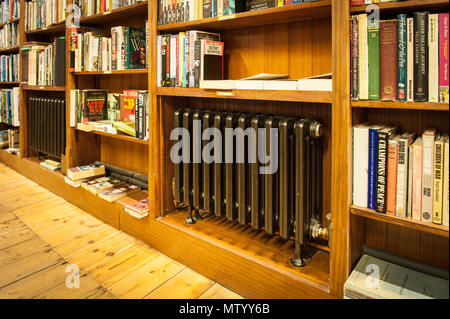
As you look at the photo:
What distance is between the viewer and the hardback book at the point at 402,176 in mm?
997

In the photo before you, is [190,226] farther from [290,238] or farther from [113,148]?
[113,148]

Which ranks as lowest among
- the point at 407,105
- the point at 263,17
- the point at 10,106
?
the point at 407,105

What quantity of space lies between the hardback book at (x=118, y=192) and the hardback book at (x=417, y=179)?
1.62 m

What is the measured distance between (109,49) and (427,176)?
186 cm

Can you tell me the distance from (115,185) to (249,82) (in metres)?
1.32

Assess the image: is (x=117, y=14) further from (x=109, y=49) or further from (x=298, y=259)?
(x=298, y=259)

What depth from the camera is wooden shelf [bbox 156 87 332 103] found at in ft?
3.73

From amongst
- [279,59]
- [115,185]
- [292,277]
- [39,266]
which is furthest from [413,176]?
[115,185]

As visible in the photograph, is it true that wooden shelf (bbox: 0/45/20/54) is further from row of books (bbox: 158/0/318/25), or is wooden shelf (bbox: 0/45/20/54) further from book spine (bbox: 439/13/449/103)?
book spine (bbox: 439/13/449/103)

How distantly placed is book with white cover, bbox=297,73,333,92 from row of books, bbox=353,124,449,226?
0.17 m

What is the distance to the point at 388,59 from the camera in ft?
3.25

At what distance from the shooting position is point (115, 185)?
2.22 meters

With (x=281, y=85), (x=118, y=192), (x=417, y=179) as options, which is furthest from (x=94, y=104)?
(x=417, y=179)

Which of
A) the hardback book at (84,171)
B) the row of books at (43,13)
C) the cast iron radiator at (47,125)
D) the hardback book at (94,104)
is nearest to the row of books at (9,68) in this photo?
the row of books at (43,13)
